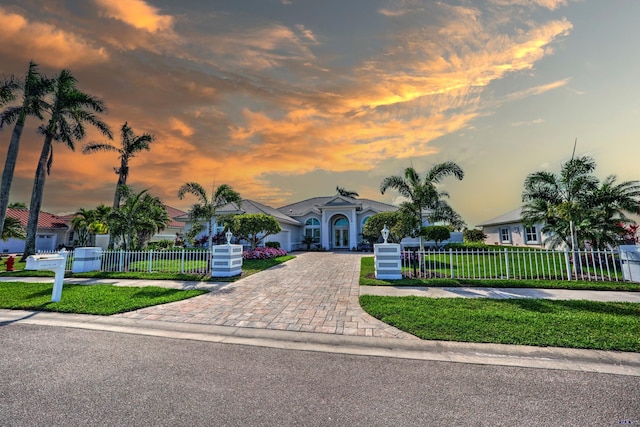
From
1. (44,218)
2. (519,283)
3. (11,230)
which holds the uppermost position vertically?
(44,218)

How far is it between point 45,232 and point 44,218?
2.40 meters

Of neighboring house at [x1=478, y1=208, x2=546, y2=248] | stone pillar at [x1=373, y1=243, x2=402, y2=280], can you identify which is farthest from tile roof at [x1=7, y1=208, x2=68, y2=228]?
neighboring house at [x1=478, y1=208, x2=546, y2=248]

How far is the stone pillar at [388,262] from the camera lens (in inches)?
400

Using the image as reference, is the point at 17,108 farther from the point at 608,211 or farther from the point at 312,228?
the point at 608,211

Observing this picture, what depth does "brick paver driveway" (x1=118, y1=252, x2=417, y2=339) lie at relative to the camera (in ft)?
17.4

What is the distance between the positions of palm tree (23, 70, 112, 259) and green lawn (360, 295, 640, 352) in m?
22.1

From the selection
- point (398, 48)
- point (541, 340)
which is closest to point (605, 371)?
point (541, 340)

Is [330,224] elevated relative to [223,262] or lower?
elevated

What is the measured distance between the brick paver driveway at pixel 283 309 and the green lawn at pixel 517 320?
547 millimetres

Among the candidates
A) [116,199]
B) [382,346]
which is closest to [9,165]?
[116,199]

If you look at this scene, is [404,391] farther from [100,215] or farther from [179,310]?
[100,215]

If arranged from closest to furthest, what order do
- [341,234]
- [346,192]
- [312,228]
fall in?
[341,234] < [312,228] < [346,192]

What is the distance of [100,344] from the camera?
450 centimetres

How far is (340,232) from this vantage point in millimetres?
27734
